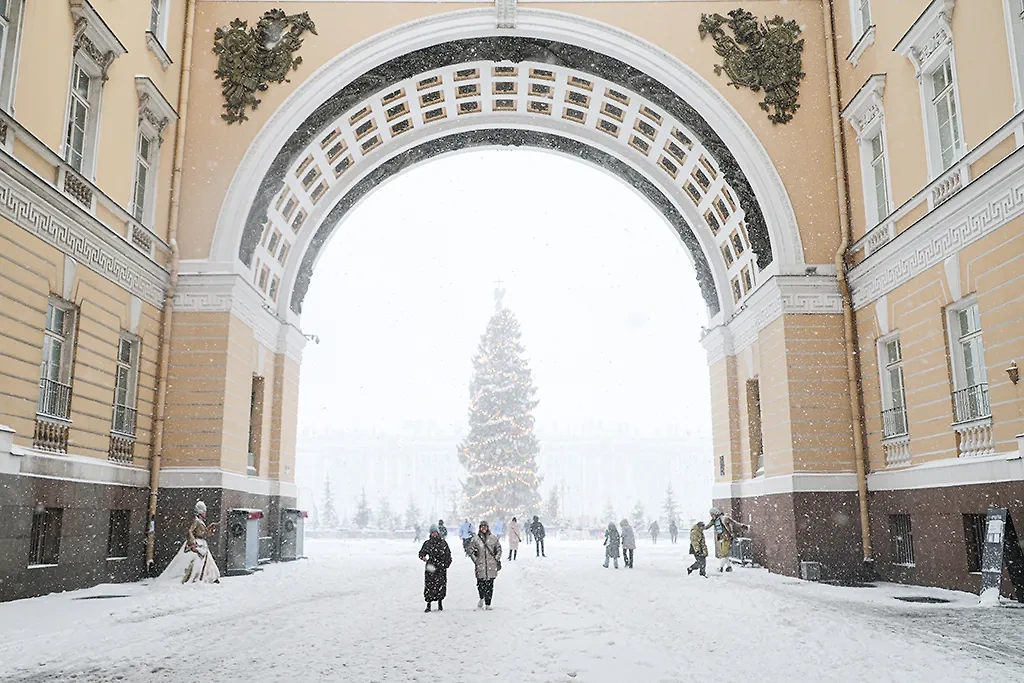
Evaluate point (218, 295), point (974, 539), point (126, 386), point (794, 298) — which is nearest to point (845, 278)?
point (794, 298)

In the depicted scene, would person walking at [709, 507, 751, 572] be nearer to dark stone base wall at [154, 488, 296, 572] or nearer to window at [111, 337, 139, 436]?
dark stone base wall at [154, 488, 296, 572]

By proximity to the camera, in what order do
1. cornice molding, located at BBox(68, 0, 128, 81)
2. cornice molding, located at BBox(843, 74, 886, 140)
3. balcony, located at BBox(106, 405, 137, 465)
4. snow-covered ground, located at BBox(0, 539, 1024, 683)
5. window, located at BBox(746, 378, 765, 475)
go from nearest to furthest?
snow-covered ground, located at BBox(0, 539, 1024, 683), cornice molding, located at BBox(68, 0, 128, 81), balcony, located at BBox(106, 405, 137, 465), cornice molding, located at BBox(843, 74, 886, 140), window, located at BBox(746, 378, 765, 475)

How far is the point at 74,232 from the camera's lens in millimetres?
16484

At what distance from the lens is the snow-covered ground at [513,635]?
8398mm

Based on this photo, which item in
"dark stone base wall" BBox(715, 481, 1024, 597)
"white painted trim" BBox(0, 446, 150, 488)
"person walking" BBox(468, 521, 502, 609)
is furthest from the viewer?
"dark stone base wall" BBox(715, 481, 1024, 597)

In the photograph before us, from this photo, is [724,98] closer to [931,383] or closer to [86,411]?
[931,383]

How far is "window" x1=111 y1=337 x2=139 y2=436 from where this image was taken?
19094 millimetres

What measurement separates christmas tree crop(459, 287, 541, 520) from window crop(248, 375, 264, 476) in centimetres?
3174

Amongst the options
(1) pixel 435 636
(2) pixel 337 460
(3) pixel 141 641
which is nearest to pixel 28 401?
(3) pixel 141 641

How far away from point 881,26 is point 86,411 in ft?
65.6

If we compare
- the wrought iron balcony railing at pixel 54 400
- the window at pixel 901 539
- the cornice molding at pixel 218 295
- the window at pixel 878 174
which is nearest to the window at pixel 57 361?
the wrought iron balcony railing at pixel 54 400

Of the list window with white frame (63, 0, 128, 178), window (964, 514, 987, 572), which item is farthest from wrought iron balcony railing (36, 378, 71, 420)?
window (964, 514, 987, 572)

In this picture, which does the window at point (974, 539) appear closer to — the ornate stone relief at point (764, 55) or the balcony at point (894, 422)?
the balcony at point (894, 422)

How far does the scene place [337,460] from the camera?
110625 millimetres
